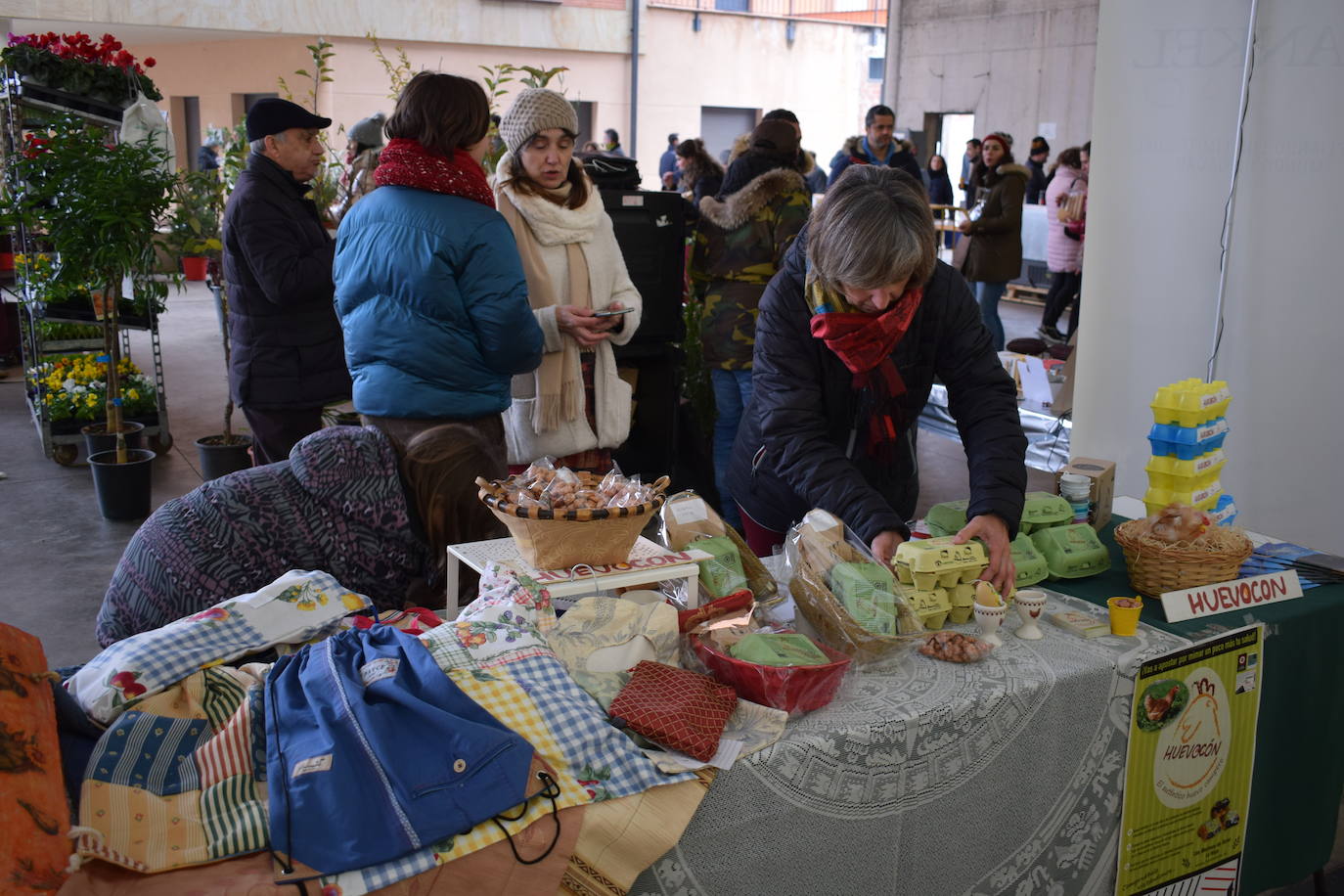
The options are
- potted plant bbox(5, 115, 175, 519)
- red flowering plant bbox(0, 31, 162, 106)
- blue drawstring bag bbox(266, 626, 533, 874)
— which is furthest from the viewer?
red flowering plant bbox(0, 31, 162, 106)

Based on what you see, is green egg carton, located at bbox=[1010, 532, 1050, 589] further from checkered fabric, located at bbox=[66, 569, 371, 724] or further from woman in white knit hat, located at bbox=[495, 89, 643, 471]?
woman in white knit hat, located at bbox=[495, 89, 643, 471]

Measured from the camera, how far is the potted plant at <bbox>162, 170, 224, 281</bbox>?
5.27 metres

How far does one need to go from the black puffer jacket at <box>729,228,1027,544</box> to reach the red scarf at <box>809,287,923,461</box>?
0.05 metres

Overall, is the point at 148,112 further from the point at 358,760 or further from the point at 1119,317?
the point at 358,760

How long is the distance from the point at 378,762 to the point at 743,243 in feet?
9.79

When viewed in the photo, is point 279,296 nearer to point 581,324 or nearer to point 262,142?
point 262,142

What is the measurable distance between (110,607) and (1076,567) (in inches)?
75.9

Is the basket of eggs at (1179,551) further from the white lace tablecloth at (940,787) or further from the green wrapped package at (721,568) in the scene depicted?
the green wrapped package at (721,568)

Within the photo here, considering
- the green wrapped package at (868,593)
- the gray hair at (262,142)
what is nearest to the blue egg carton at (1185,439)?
the green wrapped package at (868,593)

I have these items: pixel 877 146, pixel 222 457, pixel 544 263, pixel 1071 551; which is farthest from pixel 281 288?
pixel 877 146

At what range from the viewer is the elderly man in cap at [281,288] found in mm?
3410

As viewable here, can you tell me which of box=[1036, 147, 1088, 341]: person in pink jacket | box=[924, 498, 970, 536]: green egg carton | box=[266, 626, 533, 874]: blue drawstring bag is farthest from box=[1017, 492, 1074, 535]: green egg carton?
box=[1036, 147, 1088, 341]: person in pink jacket

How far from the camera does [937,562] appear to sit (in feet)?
6.41

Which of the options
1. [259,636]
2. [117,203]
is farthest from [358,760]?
[117,203]
